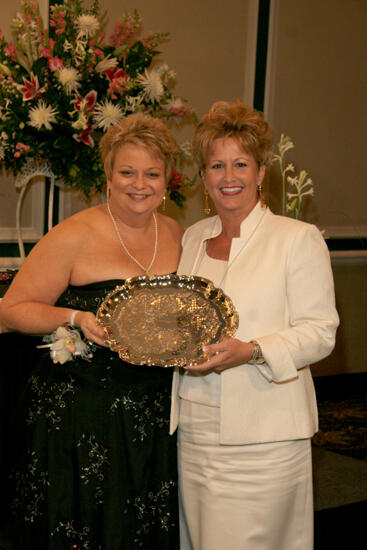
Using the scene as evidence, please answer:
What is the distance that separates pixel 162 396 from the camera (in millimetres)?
2441

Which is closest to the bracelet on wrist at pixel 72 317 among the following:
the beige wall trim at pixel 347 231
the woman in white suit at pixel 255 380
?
the woman in white suit at pixel 255 380

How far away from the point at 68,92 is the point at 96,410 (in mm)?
1350

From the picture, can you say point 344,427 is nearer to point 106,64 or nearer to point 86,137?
point 86,137

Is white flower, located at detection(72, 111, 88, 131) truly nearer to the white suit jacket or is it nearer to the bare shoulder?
the bare shoulder

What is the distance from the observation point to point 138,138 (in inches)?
96.7

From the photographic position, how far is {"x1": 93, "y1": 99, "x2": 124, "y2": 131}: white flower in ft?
10.1

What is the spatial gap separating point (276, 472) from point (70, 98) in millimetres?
1711

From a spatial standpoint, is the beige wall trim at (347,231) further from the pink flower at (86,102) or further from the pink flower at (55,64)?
the pink flower at (55,64)

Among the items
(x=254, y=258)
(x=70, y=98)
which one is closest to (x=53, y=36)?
(x=70, y=98)

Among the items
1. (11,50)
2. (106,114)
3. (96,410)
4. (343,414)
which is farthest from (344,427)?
(11,50)

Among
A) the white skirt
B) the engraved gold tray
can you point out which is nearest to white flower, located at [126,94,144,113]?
the engraved gold tray

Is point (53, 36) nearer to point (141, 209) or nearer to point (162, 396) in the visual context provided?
point (141, 209)

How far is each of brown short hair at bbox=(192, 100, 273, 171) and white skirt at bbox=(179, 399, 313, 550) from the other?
A: 79cm

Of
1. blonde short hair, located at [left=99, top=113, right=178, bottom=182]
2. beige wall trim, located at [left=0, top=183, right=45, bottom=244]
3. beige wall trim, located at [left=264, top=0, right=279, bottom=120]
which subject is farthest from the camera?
beige wall trim, located at [left=264, top=0, right=279, bottom=120]
